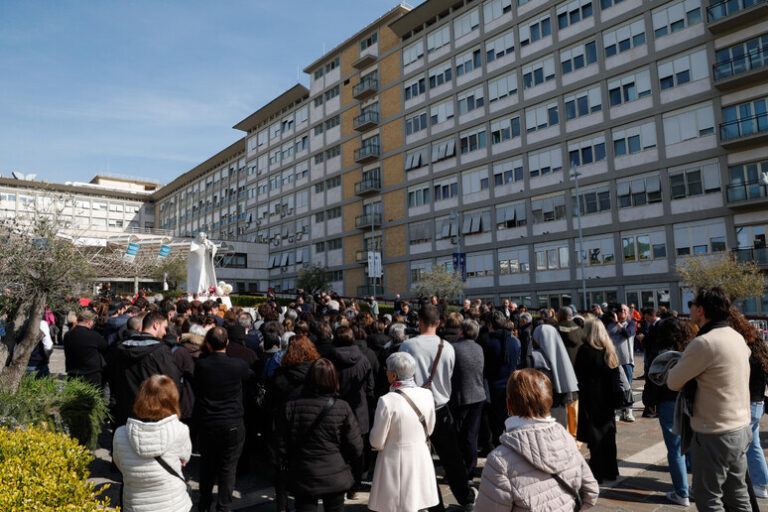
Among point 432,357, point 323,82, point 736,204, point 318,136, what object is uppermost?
point 323,82

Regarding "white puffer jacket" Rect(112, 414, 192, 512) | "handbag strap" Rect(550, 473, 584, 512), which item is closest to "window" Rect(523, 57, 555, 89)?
"handbag strap" Rect(550, 473, 584, 512)

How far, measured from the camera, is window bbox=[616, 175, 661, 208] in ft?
96.7

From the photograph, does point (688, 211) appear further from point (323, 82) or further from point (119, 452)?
point (323, 82)

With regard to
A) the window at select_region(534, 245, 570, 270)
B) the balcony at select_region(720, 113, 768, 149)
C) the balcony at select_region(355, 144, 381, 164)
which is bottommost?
the window at select_region(534, 245, 570, 270)

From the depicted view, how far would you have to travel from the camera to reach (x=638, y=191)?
30.2m

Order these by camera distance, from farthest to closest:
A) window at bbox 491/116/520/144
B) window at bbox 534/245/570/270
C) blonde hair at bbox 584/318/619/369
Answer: window at bbox 491/116/520/144
window at bbox 534/245/570/270
blonde hair at bbox 584/318/619/369

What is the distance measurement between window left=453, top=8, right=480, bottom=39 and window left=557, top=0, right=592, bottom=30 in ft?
21.9

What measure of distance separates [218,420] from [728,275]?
2591cm

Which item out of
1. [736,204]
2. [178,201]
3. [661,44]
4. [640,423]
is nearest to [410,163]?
[661,44]

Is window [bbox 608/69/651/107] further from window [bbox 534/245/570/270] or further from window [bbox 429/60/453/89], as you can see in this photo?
window [bbox 429/60/453/89]

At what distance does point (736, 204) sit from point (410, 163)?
2349 centimetres

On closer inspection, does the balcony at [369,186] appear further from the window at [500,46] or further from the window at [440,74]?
the window at [500,46]

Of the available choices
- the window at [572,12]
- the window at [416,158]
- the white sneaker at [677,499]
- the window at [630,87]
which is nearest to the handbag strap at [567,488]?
the white sneaker at [677,499]

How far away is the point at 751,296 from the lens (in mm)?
23562
